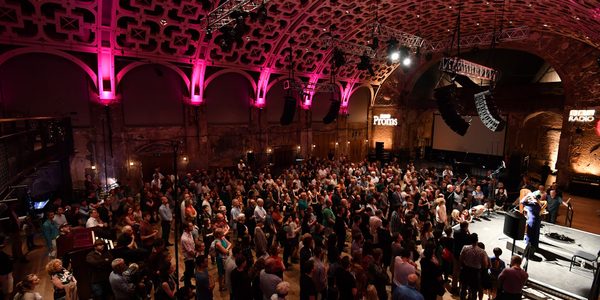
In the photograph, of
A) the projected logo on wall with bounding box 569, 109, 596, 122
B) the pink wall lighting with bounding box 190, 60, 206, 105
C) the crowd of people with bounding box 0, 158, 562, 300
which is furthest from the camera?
the projected logo on wall with bounding box 569, 109, 596, 122

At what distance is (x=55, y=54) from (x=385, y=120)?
60.7 feet

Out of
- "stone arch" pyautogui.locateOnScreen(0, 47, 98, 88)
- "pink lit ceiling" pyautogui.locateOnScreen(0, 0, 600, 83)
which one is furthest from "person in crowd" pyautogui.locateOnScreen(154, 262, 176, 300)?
"stone arch" pyautogui.locateOnScreen(0, 47, 98, 88)

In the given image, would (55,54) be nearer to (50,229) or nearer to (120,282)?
(50,229)

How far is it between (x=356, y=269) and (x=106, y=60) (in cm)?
1178

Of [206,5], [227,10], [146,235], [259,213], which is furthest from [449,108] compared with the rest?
[146,235]

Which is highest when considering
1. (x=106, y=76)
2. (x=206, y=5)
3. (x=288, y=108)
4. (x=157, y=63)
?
(x=206, y=5)

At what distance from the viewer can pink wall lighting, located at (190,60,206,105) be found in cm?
1351

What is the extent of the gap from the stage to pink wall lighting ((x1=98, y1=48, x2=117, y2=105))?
45.7 ft

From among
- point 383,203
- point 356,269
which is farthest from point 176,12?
point 356,269

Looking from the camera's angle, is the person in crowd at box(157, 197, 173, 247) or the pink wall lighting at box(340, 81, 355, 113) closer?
the person in crowd at box(157, 197, 173, 247)

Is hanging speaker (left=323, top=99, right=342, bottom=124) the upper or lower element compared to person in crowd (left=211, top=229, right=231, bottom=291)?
upper

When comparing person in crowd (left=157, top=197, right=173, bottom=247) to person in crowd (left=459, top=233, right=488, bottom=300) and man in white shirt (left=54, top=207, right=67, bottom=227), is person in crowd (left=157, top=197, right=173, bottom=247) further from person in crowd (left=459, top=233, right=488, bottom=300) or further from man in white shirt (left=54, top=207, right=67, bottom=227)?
person in crowd (left=459, top=233, right=488, bottom=300)

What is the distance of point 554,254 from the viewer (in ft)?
25.3

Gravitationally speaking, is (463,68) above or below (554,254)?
above
